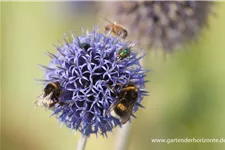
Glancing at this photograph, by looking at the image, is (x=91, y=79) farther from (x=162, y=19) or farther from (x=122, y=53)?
(x=162, y=19)

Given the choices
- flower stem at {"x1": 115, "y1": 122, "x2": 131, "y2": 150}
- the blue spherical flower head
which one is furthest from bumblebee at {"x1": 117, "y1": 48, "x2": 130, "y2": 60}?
flower stem at {"x1": 115, "y1": 122, "x2": 131, "y2": 150}

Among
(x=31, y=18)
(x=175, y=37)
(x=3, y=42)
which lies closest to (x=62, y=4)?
(x=31, y=18)

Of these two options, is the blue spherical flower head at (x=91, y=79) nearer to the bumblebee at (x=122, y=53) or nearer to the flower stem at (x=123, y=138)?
the bumblebee at (x=122, y=53)

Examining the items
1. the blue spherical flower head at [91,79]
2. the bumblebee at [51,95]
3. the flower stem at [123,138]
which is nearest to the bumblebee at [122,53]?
the blue spherical flower head at [91,79]

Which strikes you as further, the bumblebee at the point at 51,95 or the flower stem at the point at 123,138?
the flower stem at the point at 123,138

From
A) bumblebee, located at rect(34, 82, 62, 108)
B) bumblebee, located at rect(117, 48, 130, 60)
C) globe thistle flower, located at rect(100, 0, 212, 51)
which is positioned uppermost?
globe thistle flower, located at rect(100, 0, 212, 51)

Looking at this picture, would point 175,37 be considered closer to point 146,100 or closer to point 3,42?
point 146,100

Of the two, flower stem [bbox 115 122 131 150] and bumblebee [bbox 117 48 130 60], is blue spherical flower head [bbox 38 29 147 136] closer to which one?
bumblebee [bbox 117 48 130 60]

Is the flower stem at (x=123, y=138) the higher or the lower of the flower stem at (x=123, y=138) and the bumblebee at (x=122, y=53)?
the lower
